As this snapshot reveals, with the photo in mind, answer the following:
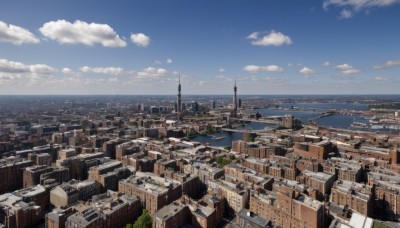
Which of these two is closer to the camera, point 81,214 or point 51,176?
point 81,214

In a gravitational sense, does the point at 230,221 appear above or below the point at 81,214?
below

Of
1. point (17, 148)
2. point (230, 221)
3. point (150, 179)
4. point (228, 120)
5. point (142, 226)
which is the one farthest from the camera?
point (228, 120)

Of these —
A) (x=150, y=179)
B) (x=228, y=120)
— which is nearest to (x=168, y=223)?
(x=150, y=179)

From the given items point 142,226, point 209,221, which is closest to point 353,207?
point 209,221

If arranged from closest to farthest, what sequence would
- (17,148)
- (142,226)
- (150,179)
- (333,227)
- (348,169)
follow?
(333,227) < (142,226) < (150,179) < (348,169) < (17,148)

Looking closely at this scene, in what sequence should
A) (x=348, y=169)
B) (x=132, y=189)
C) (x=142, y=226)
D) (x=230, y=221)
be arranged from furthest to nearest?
1. (x=348, y=169)
2. (x=132, y=189)
3. (x=230, y=221)
4. (x=142, y=226)

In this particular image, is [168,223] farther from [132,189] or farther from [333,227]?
[333,227]

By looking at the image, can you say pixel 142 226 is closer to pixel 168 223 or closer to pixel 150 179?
pixel 168 223

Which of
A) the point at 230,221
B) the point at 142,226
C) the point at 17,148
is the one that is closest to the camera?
the point at 142,226

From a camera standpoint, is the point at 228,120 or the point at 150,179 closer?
the point at 150,179
